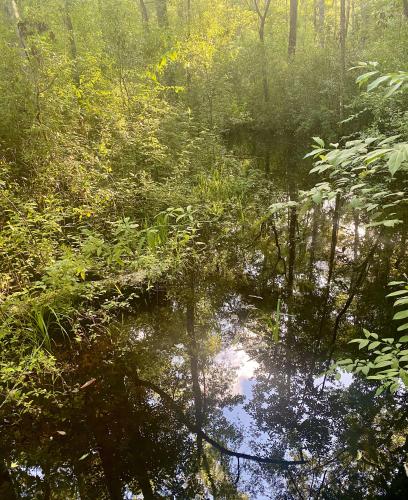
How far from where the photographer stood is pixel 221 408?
12.3 feet

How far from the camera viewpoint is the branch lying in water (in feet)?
10.3

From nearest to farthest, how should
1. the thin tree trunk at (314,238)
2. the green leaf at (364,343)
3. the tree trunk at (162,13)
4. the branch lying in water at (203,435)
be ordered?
1. the green leaf at (364,343)
2. the branch lying in water at (203,435)
3. the thin tree trunk at (314,238)
4. the tree trunk at (162,13)

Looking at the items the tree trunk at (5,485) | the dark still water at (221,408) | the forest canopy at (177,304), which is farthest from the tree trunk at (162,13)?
the tree trunk at (5,485)

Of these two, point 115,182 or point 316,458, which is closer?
point 316,458

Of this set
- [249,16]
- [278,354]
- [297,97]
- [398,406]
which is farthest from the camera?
[249,16]

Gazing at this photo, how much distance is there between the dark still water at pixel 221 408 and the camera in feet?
9.83

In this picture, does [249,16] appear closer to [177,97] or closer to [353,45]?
[353,45]

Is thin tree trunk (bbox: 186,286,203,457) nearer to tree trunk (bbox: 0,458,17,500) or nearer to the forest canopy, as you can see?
the forest canopy

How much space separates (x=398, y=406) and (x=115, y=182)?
5813mm

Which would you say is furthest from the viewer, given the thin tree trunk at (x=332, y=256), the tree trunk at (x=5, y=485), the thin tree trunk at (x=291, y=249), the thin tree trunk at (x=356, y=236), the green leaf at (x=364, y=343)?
the thin tree trunk at (x=356, y=236)

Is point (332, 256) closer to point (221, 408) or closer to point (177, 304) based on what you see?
point (177, 304)

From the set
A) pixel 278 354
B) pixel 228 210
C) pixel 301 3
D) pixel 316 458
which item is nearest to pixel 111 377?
pixel 278 354

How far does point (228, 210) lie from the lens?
8.51m

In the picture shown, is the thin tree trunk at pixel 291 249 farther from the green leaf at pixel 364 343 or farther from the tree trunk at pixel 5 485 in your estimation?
the tree trunk at pixel 5 485
